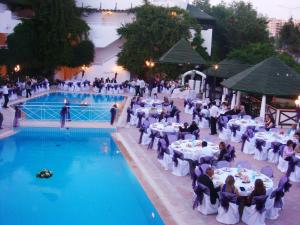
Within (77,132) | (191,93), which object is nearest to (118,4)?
(191,93)

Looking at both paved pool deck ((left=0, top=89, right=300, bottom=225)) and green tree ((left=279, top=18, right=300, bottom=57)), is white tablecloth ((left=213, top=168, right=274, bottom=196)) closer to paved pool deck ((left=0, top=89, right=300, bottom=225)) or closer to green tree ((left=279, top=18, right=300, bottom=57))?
paved pool deck ((left=0, top=89, right=300, bottom=225))

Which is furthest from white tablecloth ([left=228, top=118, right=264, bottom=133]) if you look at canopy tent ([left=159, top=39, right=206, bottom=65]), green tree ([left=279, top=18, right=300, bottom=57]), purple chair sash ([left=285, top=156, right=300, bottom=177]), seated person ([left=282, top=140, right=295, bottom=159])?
green tree ([left=279, top=18, right=300, bottom=57])

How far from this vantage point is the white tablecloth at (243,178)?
960cm

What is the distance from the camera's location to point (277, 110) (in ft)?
68.7

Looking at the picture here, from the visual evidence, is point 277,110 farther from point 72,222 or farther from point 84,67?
point 84,67

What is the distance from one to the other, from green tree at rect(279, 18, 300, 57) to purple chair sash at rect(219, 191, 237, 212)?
41456mm

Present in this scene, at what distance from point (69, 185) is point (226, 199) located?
17.4 feet

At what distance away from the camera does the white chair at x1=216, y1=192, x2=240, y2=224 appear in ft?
30.5

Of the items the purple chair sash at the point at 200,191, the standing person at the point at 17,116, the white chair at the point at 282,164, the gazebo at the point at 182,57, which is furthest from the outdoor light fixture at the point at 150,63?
the purple chair sash at the point at 200,191

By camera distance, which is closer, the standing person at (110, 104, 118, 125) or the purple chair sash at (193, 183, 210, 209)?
the purple chair sash at (193, 183, 210, 209)

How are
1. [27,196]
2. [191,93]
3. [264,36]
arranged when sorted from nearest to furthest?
[27,196]
[191,93]
[264,36]

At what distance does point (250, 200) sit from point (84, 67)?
33260 millimetres

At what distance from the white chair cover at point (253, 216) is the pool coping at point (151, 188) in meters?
1.48

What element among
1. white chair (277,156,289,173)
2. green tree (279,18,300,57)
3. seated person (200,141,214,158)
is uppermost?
green tree (279,18,300,57)
